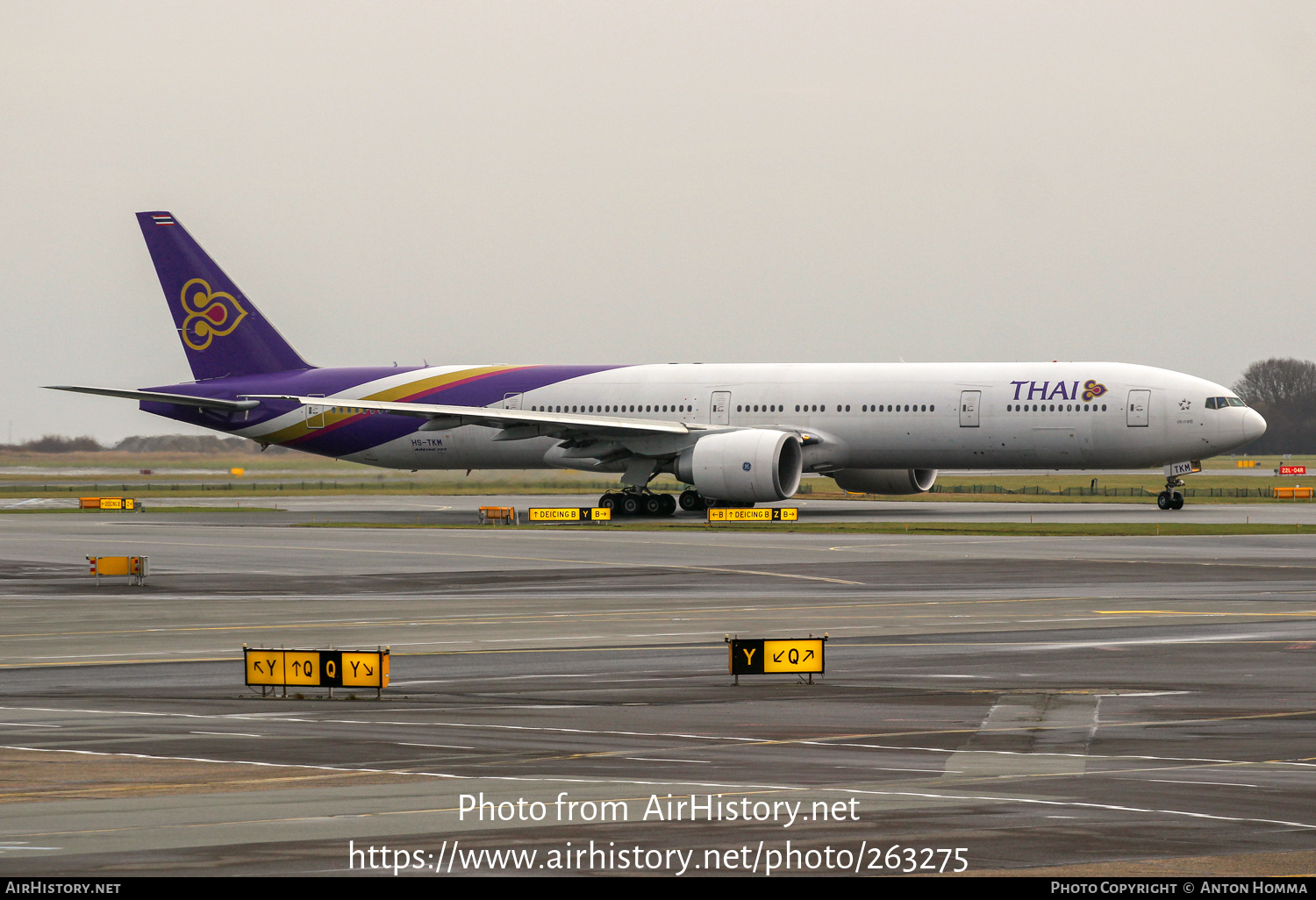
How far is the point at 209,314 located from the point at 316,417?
22.1 feet

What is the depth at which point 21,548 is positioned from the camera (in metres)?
41.7

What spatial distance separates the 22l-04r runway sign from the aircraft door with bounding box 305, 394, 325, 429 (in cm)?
4433

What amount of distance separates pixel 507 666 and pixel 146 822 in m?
9.14

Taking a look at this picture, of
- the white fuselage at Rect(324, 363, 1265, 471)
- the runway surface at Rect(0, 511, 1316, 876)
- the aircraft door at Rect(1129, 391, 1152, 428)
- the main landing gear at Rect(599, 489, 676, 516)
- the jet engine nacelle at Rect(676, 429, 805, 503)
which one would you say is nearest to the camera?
the runway surface at Rect(0, 511, 1316, 876)

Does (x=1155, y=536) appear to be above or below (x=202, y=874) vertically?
below

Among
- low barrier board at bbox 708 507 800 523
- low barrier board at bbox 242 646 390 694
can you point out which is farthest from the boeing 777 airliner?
low barrier board at bbox 242 646 390 694

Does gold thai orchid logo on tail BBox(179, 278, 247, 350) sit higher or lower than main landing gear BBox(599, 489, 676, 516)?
higher

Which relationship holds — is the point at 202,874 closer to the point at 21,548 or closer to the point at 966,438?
the point at 21,548

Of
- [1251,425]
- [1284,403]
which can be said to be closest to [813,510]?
[1251,425]

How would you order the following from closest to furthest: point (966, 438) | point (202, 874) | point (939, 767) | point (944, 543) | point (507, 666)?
point (202, 874), point (939, 767), point (507, 666), point (944, 543), point (966, 438)

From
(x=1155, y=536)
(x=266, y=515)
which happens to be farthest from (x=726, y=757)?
(x=266, y=515)

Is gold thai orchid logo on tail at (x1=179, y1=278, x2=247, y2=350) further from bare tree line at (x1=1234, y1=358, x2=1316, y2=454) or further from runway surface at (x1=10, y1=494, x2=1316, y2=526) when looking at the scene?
bare tree line at (x1=1234, y1=358, x2=1316, y2=454)

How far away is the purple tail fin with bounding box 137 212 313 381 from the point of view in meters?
61.5

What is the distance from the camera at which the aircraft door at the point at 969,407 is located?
50844 millimetres
